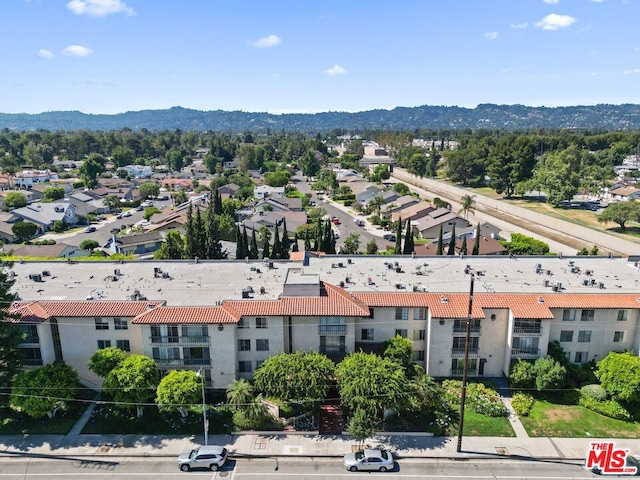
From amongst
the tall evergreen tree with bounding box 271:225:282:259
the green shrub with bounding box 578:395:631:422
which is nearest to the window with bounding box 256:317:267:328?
the green shrub with bounding box 578:395:631:422

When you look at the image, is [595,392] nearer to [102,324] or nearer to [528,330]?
[528,330]

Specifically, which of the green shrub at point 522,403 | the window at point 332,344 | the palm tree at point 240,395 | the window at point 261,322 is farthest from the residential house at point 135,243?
the green shrub at point 522,403

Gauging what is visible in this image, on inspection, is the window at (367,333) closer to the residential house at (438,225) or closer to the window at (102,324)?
the window at (102,324)

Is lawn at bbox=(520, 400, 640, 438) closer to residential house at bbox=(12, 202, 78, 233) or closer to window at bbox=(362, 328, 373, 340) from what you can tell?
window at bbox=(362, 328, 373, 340)

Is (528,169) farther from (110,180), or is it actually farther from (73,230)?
(110,180)

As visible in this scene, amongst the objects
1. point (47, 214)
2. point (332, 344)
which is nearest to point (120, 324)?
point (332, 344)

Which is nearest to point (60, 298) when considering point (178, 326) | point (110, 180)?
point (178, 326)
